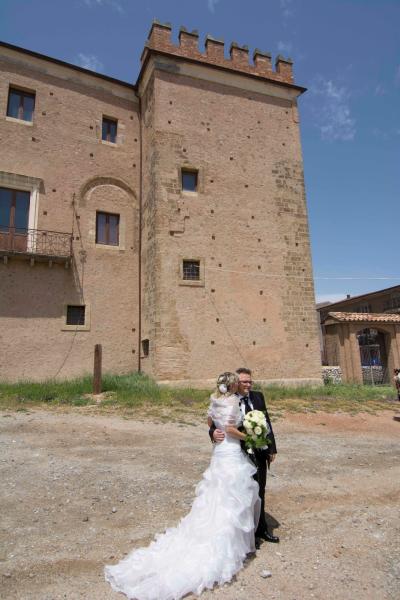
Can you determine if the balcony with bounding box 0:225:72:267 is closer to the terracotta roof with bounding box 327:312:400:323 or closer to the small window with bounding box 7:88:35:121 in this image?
the small window with bounding box 7:88:35:121

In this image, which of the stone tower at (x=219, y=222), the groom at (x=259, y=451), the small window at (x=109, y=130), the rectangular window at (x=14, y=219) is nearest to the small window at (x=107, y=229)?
the stone tower at (x=219, y=222)

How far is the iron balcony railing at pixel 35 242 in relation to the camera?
13836mm

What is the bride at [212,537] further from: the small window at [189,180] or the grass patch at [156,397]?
the small window at [189,180]

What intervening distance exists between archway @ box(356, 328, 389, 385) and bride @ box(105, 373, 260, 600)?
17.3 meters

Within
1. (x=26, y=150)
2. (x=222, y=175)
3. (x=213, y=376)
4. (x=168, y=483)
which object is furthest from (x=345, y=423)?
(x=26, y=150)

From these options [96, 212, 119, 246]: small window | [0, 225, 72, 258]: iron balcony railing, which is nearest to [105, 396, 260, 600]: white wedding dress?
[0, 225, 72, 258]: iron balcony railing

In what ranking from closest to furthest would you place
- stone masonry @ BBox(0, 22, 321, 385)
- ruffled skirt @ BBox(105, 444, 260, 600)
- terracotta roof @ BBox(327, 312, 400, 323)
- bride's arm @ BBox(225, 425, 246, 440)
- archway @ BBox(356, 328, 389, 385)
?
1. ruffled skirt @ BBox(105, 444, 260, 600)
2. bride's arm @ BBox(225, 425, 246, 440)
3. stone masonry @ BBox(0, 22, 321, 385)
4. terracotta roof @ BBox(327, 312, 400, 323)
5. archway @ BBox(356, 328, 389, 385)

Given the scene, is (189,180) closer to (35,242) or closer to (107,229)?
(107,229)

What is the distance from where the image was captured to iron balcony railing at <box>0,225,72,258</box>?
1384cm

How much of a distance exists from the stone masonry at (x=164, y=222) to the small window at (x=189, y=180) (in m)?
0.23

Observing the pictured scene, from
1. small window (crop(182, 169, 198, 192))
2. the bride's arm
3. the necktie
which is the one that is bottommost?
the bride's arm

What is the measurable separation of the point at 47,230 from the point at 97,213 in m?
2.18

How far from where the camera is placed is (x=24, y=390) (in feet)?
38.0

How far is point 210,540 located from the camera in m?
3.30
